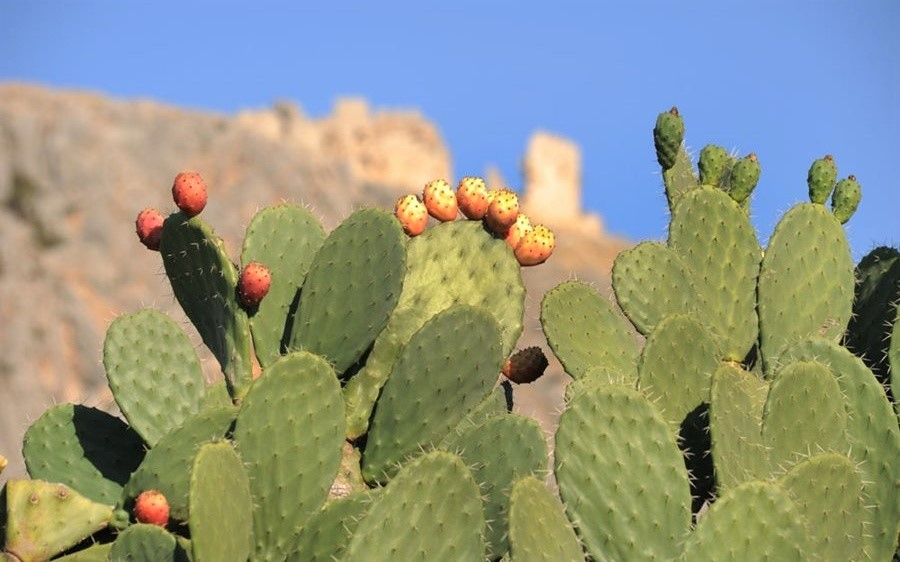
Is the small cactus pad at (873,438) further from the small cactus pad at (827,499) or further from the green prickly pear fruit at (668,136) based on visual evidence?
the green prickly pear fruit at (668,136)

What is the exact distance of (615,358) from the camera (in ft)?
14.6

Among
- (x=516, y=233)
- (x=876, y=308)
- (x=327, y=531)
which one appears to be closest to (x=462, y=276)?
(x=516, y=233)

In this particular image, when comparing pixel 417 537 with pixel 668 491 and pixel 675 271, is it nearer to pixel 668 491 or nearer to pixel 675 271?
pixel 668 491

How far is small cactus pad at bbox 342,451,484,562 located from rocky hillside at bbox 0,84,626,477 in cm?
861

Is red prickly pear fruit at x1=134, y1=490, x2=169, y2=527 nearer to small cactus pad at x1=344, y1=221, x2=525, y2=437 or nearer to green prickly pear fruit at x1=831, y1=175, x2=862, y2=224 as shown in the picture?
small cactus pad at x1=344, y1=221, x2=525, y2=437

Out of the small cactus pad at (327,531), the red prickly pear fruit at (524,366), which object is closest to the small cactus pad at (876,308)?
the red prickly pear fruit at (524,366)

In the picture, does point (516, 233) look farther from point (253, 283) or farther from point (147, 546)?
point (147, 546)

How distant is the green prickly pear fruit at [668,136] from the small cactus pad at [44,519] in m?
2.02

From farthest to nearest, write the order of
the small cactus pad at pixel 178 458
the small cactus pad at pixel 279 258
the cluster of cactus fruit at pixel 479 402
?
the small cactus pad at pixel 279 258 < the small cactus pad at pixel 178 458 < the cluster of cactus fruit at pixel 479 402

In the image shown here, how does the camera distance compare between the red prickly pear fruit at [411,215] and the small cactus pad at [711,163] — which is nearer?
the red prickly pear fruit at [411,215]

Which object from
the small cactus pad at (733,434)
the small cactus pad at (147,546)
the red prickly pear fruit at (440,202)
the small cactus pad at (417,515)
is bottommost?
the small cactus pad at (147,546)

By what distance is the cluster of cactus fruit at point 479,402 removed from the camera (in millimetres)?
3277

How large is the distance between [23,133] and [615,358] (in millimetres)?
17444

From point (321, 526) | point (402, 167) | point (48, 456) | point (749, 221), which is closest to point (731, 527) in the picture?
point (321, 526)
